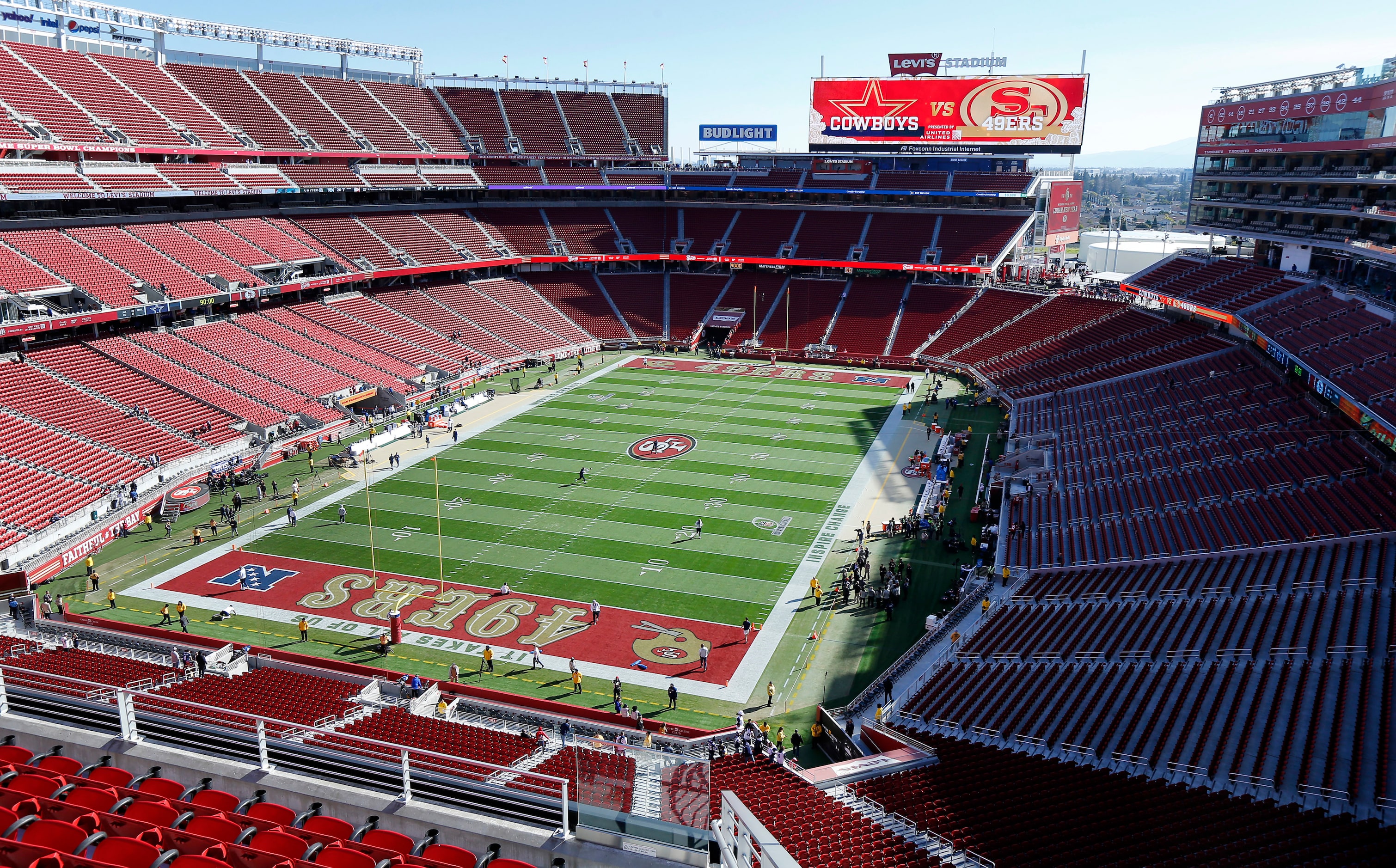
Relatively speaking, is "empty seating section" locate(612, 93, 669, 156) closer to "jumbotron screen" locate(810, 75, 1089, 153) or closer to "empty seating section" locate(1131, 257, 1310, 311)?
"jumbotron screen" locate(810, 75, 1089, 153)

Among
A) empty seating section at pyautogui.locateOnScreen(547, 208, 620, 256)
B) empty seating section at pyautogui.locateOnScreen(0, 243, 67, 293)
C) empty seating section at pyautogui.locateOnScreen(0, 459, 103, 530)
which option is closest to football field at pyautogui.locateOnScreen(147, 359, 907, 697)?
empty seating section at pyautogui.locateOnScreen(0, 459, 103, 530)

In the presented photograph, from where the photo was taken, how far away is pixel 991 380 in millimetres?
50531

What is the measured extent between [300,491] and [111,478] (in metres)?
6.38

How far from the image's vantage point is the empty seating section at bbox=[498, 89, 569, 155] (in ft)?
239

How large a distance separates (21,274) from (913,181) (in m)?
56.3

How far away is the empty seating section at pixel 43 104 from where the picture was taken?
4409 cm

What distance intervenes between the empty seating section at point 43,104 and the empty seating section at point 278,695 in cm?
3880

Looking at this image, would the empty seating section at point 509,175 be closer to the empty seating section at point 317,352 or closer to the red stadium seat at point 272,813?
the empty seating section at point 317,352

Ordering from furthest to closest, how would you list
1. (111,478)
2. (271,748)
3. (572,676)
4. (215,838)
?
(111,478) < (572,676) < (271,748) < (215,838)

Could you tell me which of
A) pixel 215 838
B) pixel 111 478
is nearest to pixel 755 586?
pixel 215 838

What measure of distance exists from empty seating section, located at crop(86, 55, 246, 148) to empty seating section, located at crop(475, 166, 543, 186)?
18.9m

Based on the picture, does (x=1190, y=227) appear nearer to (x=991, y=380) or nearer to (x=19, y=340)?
(x=991, y=380)

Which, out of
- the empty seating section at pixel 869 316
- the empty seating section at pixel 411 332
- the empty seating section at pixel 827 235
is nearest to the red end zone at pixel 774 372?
the empty seating section at pixel 869 316

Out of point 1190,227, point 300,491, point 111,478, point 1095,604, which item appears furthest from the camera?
point 1190,227
